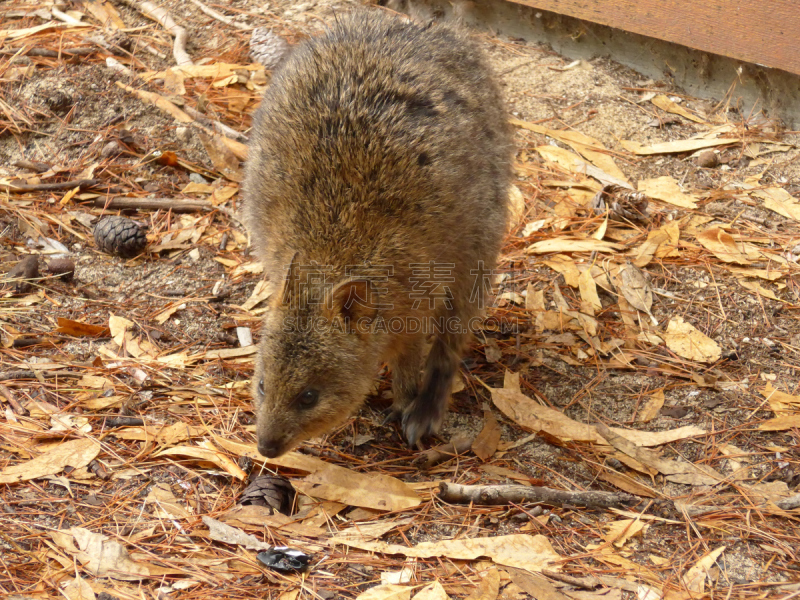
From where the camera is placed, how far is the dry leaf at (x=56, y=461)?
328cm

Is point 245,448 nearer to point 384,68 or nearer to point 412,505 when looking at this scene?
point 412,505

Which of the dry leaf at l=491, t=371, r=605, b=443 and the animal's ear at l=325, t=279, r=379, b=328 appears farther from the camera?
the dry leaf at l=491, t=371, r=605, b=443

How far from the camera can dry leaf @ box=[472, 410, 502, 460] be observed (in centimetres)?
381

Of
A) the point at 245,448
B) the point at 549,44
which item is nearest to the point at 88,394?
the point at 245,448

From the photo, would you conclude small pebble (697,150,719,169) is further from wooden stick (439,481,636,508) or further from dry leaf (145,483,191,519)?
dry leaf (145,483,191,519)

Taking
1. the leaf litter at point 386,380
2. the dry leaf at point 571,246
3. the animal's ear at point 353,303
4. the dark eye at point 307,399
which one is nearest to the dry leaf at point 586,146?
the leaf litter at point 386,380

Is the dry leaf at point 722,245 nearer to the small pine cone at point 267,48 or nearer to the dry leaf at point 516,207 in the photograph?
the dry leaf at point 516,207

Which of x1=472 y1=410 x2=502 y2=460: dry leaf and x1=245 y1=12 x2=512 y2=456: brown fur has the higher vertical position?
x1=245 y1=12 x2=512 y2=456: brown fur

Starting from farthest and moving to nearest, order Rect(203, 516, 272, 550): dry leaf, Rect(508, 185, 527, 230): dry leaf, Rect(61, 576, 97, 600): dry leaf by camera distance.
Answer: Rect(508, 185, 527, 230): dry leaf, Rect(203, 516, 272, 550): dry leaf, Rect(61, 576, 97, 600): dry leaf

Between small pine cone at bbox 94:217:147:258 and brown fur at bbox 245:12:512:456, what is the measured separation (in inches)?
42.2

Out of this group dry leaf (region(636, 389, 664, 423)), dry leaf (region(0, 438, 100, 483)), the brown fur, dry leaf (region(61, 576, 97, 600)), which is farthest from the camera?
dry leaf (region(636, 389, 664, 423))

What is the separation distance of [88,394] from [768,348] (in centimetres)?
372

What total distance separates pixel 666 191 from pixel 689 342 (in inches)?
59.4

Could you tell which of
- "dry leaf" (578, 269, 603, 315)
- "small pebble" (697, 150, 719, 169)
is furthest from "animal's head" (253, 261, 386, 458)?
"small pebble" (697, 150, 719, 169)
